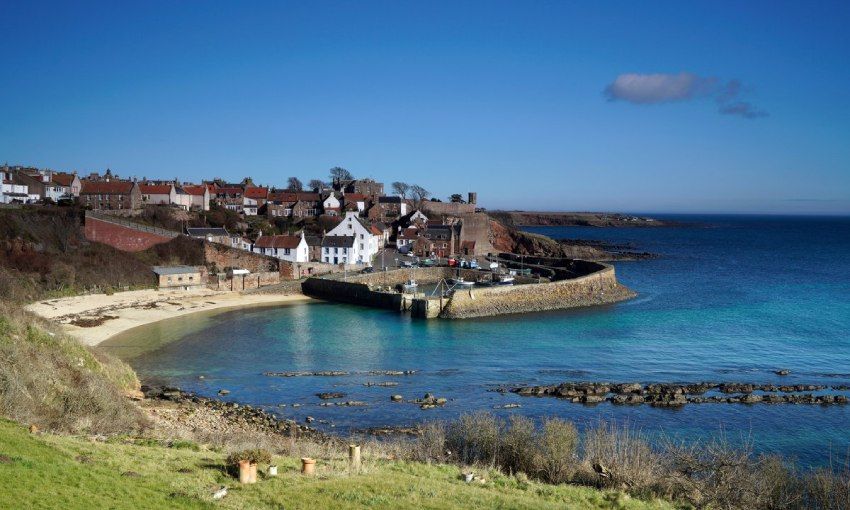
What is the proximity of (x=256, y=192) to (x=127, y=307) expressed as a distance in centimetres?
4491

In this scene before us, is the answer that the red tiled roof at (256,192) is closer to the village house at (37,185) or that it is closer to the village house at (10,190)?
the village house at (37,185)

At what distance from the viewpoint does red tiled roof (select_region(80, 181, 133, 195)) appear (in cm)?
6812

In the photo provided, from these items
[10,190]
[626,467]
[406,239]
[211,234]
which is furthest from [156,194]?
[626,467]

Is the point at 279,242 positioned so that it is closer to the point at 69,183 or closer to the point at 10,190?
the point at 10,190

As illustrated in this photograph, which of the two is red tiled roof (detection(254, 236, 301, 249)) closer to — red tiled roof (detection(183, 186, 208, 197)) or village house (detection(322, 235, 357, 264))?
village house (detection(322, 235, 357, 264))

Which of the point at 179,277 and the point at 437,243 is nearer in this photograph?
the point at 179,277

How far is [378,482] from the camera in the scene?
1302 cm

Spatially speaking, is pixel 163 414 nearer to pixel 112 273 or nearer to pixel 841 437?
pixel 841 437

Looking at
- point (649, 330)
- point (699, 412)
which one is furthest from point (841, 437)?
point (649, 330)

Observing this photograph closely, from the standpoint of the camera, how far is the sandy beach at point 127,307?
121 feet

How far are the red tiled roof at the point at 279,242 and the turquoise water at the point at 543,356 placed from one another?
1339cm

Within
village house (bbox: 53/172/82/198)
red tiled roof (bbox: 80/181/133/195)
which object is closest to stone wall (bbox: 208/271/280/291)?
red tiled roof (bbox: 80/181/133/195)

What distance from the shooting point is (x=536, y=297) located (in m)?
48.0

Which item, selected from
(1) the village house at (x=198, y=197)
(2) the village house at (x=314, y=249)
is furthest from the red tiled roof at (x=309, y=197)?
(2) the village house at (x=314, y=249)
